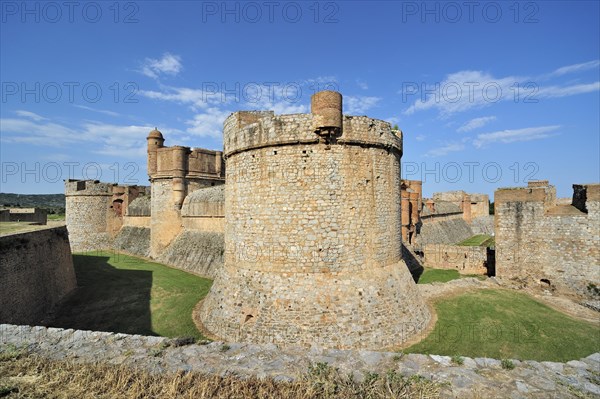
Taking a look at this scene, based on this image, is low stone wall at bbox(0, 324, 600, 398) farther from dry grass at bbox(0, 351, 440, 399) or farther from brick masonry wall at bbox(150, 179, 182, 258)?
brick masonry wall at bbox(150, 179, 182, 258)

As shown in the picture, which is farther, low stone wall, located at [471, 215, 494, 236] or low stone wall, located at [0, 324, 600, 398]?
low stone wall, located at [471, 215, 494, 236]

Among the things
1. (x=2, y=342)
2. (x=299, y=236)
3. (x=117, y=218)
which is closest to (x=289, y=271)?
(x=299, y=236)

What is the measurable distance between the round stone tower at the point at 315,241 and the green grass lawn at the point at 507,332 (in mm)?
1273

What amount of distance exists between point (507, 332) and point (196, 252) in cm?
1813

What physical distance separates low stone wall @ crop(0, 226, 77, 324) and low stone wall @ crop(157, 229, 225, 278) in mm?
6686

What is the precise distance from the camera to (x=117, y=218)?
31281 millimetres

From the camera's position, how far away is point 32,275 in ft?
41.0

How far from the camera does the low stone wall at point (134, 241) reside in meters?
27.0

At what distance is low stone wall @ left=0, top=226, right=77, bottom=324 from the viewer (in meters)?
10.8

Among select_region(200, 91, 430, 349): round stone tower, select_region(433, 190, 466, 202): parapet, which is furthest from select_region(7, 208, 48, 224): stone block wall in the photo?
select_region(433, 190, 466, 202): parapet

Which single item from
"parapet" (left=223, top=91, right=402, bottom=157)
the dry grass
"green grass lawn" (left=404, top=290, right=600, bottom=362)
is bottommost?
"green grass lawn" (left=404, top=290, right=600, bottom=362)

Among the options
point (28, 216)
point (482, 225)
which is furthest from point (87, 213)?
point (482, 225)

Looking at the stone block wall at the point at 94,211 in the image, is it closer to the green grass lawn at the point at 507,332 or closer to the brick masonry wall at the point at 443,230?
the green grass lawn at the point at 507,332

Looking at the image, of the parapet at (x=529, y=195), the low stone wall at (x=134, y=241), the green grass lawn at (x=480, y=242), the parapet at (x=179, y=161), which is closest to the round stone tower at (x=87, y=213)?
the low stone wall at (x=134, y=241)
